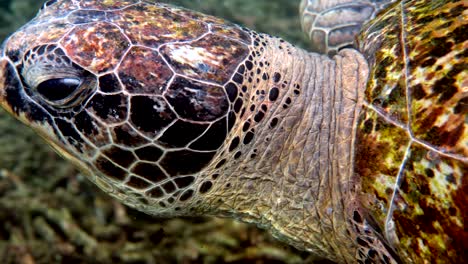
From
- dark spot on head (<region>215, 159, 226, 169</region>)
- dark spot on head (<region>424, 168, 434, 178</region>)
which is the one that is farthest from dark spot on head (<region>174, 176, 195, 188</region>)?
dark spot on head (<region>424, 168, 434, 178</region>)

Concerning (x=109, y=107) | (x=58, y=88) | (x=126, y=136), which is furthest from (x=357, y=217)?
(x=58, y=88)

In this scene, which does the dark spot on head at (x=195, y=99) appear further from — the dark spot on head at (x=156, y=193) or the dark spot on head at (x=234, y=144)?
the dark spot on head at (x=156, y=193)

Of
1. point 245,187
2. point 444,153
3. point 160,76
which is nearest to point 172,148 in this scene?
point 160,76

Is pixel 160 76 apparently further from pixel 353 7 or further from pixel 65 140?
pixel 353 7

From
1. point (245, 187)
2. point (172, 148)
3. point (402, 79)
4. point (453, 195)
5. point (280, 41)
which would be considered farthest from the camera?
point (280, 41)

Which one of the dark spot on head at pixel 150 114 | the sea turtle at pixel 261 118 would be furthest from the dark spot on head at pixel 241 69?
the dark spot on head at pixel 150 114

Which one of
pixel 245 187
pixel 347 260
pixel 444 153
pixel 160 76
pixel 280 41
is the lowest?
pixel 347 260

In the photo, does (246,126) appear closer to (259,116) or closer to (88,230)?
(259,116)
